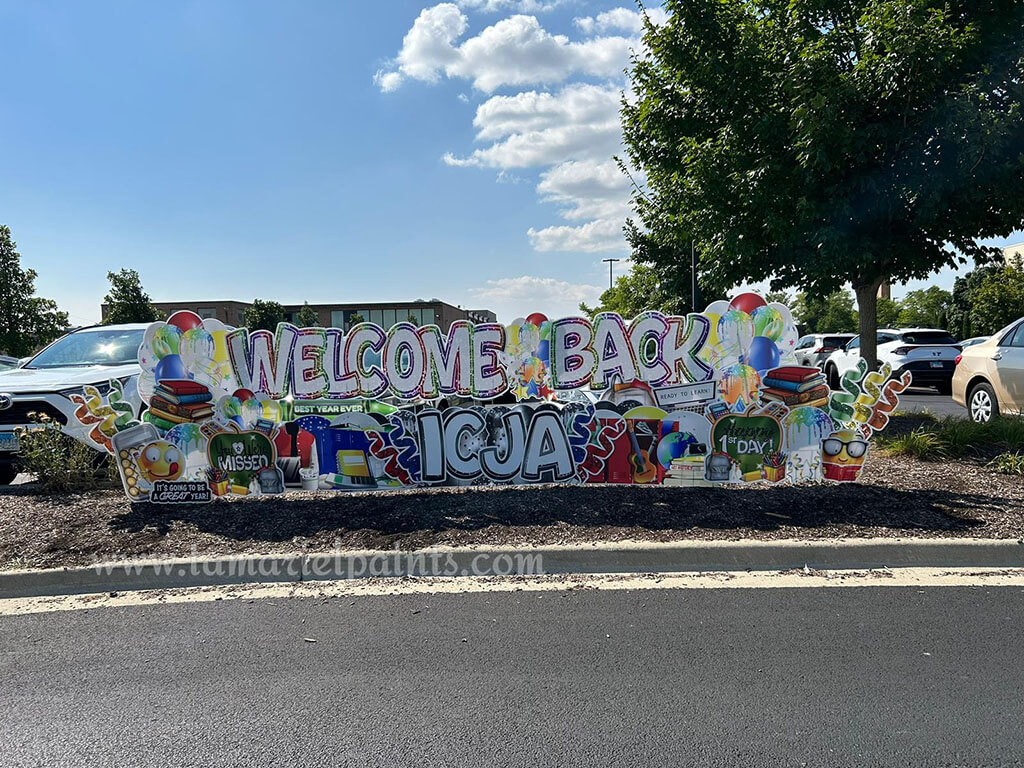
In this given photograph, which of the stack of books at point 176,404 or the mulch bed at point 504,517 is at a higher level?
the stack of books at point 176,404

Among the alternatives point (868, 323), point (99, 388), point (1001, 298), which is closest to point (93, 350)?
point (99, 388)

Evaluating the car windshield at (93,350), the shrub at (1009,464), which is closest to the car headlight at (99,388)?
the car windshield at (93,350)

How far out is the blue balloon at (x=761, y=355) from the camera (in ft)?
19.3

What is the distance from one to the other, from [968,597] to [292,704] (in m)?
3.80

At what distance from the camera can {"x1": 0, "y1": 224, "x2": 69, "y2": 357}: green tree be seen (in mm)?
20266

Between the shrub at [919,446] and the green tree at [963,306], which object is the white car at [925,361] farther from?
the green tree at [963,306]

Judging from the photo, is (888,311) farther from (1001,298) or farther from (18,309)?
(18,309)

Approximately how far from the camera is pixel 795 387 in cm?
586

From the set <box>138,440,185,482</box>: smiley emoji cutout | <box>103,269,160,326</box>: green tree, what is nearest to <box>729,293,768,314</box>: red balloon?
<box>138,440,185,482</box>: smiley emoji cutout

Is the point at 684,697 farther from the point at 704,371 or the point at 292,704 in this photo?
the point at 704,371

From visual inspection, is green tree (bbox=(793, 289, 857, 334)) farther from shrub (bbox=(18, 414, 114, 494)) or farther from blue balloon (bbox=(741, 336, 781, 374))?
shrub (bbox=(18, 414, 114, 494))

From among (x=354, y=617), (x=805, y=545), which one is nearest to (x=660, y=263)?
(x=805, y=545)

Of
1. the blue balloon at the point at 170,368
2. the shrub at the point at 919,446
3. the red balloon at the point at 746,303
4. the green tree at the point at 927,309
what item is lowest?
the shrub at the point at 919,446

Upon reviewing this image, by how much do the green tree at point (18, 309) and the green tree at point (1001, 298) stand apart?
126ft
